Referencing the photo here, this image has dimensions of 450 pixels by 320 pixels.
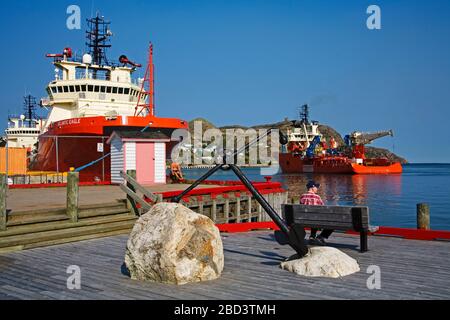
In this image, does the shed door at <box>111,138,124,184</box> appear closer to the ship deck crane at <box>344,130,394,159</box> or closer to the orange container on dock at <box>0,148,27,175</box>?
the orange container on dock at <box>0,148,27,175</box>

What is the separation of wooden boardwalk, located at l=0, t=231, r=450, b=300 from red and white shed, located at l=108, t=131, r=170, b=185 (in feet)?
32.8

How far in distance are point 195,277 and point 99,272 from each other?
5.17 feet

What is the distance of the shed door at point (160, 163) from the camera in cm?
1939

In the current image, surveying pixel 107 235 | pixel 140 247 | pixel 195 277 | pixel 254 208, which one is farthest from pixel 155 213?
pixel 254 208

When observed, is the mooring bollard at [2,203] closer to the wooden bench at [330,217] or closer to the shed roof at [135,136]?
the wooden bench at [330,217]

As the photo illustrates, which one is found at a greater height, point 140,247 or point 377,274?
point 140,247

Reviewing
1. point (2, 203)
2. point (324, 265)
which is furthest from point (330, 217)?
point (2, 203)

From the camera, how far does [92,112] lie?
96.0 feet

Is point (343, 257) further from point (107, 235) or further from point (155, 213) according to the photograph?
point (107, 235)

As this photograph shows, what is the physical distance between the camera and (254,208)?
17953 millimetres

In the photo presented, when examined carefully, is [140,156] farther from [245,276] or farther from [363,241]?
[245,276]

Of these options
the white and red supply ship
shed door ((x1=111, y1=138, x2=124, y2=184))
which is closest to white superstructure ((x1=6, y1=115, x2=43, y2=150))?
the white and red supply ship

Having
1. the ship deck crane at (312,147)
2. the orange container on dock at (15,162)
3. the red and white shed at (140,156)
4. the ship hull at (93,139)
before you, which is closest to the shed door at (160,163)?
the red and white shed at (140,156)

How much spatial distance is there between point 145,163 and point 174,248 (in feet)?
44.8
